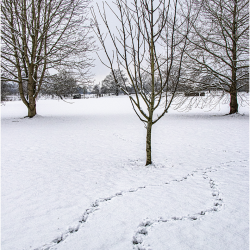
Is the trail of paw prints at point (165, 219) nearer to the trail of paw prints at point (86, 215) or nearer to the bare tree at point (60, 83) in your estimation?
the trail of paw prints at point (86, 215)

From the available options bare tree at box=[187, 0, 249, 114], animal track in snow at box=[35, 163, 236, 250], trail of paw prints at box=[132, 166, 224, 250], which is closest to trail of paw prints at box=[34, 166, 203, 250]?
animal track in snow at box=[35, 163, 236, 250]

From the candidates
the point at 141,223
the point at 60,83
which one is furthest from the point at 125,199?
the point at 60,83

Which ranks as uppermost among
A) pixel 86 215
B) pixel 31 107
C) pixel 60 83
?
pixel 60 83

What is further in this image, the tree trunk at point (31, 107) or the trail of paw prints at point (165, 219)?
the tree trunk at point (31, 107)

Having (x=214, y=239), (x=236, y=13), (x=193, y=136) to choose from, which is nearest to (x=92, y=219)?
(x=214, y=239)

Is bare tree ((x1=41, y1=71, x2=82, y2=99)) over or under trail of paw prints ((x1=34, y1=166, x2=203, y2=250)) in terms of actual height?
over

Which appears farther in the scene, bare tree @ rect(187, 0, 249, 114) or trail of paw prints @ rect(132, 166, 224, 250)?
bare tree @ rect(187, 0, 249, 114)

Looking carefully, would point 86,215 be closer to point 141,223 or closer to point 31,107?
point 141,223

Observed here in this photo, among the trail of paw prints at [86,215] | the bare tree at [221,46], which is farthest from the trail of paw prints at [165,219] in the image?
the bare tree at [221,46]

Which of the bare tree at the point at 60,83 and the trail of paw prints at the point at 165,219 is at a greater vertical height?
the bare tree at the point at 60,83

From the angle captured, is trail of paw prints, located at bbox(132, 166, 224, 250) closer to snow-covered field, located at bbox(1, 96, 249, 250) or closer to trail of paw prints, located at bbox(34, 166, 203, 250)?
snow-covered field, located at bbox(1, 96, 249, 250)

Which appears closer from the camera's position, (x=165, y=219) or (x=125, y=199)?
(x=165, y=219)

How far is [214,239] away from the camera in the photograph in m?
1.94

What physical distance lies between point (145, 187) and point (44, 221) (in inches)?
62.7
